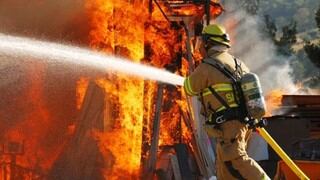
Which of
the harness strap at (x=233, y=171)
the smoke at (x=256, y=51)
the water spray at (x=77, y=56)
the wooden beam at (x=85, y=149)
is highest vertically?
the smoke at (x=256, y=51)

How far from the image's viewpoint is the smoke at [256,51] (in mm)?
31766

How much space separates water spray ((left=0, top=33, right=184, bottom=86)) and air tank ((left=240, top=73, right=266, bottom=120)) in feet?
10.8

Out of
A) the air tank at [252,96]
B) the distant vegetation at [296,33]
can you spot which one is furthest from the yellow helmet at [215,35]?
the distant vegetation at [296,33]

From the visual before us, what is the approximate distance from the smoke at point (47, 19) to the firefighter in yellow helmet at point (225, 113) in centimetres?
420

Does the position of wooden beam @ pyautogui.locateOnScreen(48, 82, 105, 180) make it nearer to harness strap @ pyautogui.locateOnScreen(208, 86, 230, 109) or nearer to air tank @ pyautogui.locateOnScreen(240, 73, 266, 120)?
harness strap @ pyautogui.locateOnScreen(208, 86, 230, 109)

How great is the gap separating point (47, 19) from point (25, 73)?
100 centimetres

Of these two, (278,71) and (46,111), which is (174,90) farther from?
(278,71)

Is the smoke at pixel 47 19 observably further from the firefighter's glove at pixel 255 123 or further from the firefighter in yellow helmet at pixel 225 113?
the firefighter's glove at pixel 255 123

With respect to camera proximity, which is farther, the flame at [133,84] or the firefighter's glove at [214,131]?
the flame at [133,84]

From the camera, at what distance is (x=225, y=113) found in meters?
5.66

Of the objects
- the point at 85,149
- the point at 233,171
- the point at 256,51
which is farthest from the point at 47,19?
the point at 256,51

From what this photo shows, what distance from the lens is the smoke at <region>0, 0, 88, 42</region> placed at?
942 centimetres

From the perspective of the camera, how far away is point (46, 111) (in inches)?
380

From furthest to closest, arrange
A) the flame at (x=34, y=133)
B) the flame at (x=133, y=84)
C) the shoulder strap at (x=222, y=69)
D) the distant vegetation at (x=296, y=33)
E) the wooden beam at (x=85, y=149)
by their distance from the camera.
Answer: the distant vegetation at (x=296, y=33) → the flame at (x=34, y=133) → the flame at (x=133, y=84) → the wooden beam at (x=85, y=149) → the shoulder strap at (x=222, y=69)
